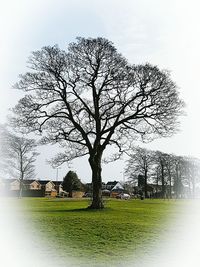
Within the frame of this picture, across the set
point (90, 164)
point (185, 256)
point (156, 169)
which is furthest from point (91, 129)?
point (156, 169)

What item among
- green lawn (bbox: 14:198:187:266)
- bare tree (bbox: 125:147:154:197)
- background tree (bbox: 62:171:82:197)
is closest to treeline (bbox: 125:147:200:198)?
bare tree (bbox: 125:147:154:197)

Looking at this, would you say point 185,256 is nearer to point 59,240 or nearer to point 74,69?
point 59,240

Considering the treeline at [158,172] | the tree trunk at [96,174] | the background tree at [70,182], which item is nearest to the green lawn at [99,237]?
the tree trunk at [96,174]

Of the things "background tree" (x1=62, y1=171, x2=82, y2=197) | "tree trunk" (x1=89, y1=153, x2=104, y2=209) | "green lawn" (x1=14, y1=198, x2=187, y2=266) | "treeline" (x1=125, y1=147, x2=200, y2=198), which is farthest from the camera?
"background tree" (x1=62, y1=171, x2=82, y2=197)

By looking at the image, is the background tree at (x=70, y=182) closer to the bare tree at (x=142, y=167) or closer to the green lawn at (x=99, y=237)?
the bare tree at (x=142, y=167)

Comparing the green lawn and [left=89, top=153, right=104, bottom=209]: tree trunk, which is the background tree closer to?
[left=89, top=153, right=104, bottom=209]: tree trunk

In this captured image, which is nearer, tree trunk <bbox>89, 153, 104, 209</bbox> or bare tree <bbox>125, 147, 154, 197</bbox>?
tree trunk <bbox>89, 153, 104, 209</bbox>

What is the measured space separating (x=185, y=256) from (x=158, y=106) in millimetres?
16622

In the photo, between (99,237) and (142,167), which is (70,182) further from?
(99,237)

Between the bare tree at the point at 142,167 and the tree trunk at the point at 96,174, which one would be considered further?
the bare tree at the point at 142,167

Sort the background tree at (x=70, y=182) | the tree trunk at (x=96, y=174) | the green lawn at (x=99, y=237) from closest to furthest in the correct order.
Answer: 1. the green lawn at (x=99, y=237)
2. the tree trunk at (x=96, y=174)
3. the background tree at (x=70, y=182)

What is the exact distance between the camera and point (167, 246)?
423 inches

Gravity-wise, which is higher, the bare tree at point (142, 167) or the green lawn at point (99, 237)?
the bare tree at point (142, 167)

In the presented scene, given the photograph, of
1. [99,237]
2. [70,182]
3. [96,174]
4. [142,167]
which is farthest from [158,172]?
[99,237]
